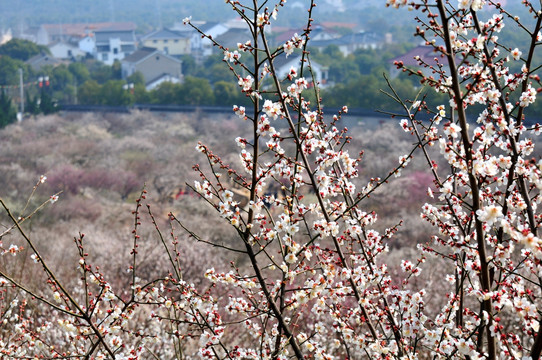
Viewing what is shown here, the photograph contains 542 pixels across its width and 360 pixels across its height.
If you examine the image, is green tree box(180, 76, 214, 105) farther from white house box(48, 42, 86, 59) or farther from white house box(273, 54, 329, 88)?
white house box(48, 42, 86, 59)

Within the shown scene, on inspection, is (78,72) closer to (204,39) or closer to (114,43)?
(114,43)

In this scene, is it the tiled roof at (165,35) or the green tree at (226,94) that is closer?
the green tree at (226,94)

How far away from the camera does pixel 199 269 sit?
10.0 metres

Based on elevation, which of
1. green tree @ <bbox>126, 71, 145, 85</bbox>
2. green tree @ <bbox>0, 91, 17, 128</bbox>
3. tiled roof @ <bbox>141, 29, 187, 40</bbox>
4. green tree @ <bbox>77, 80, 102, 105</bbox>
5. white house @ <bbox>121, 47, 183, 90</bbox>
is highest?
tiled roof @ <bbox>141, 29, 187, 40</bbox>

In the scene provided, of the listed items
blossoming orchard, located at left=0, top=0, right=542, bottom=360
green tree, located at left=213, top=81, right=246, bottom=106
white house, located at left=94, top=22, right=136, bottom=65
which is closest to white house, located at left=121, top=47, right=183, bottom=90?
green tree, located at left=213, top=81, right=246, bottom=106

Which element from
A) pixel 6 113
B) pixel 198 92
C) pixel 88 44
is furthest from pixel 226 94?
pixel 88 44

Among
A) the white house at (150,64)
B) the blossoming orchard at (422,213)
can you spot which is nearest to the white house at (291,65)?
the white house at (150,64)

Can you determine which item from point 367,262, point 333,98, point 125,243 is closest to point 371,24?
point 333,98

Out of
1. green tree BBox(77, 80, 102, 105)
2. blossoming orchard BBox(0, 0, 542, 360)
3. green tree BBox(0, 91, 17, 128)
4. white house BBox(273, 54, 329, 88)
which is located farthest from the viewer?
white house BBox(273, 54, 329, 88)

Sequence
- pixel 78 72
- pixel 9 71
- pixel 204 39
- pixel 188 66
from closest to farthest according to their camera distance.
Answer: pixel 9 71
pixel 78 72
pixel 188 66
pixel 204 39

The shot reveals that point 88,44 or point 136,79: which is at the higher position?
point 88,44

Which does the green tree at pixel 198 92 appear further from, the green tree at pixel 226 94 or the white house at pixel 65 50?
A: the white house at pixel 65 50

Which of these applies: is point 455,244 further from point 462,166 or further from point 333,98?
point 333,98

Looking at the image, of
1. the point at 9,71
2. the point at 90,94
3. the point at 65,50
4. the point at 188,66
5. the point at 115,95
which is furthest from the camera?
the point at 65,50
